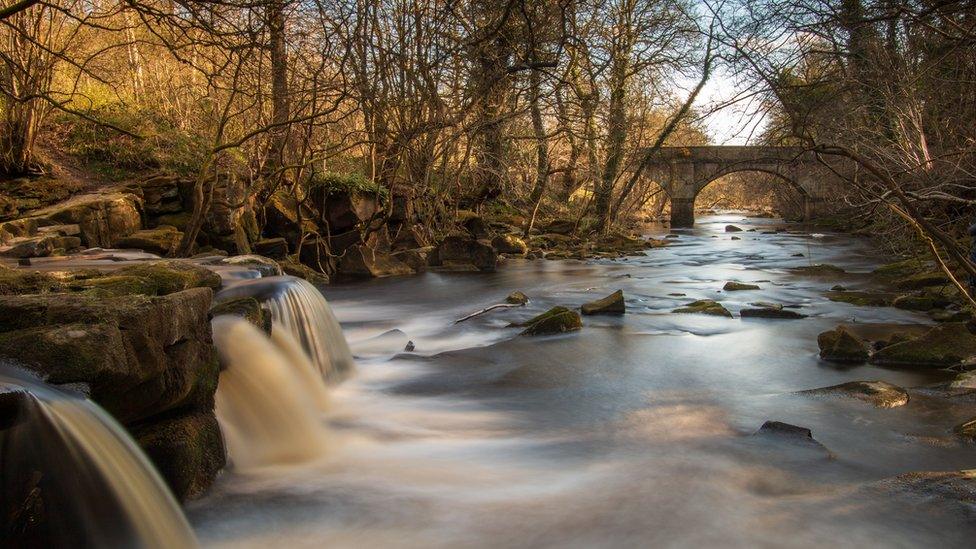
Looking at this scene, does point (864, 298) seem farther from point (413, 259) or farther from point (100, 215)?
point (100, 215)

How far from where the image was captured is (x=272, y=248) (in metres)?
13.1

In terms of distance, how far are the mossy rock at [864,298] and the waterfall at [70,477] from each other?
981 cm

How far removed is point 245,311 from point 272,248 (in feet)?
26.9

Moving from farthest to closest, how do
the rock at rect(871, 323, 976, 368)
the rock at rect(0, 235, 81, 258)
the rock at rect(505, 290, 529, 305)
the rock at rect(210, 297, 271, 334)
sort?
1. the rock at rect(505, 290, 529, 305)
2. the rock at rect(0, 235, 81, 258)
3. the rock at rect(871, 323, 976, 368)
4. the rock at rect(210, 297, 271, 334)

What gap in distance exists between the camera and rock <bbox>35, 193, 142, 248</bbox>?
34.9 feet

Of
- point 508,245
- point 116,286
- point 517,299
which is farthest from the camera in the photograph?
point 508,245

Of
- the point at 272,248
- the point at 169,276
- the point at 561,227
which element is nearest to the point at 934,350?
the point at 169,276

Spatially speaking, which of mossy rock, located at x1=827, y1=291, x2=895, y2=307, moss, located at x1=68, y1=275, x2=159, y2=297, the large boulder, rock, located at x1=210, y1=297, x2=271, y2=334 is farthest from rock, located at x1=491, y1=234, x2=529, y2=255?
moss, located at x1=68, y1=275, x2=159, y2=297

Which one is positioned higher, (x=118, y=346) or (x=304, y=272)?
(x=118, y=346)

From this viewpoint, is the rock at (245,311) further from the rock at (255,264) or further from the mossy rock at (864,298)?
the mossy rock at (864,298)

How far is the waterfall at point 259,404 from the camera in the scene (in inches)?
176

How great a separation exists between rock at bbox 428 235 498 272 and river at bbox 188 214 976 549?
6.22 m

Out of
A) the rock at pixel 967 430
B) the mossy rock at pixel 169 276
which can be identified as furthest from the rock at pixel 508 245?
the rock at pixel 967 430

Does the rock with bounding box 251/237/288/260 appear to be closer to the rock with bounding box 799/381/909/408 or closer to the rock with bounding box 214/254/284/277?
the rock with bounding box 214/254/284/277
